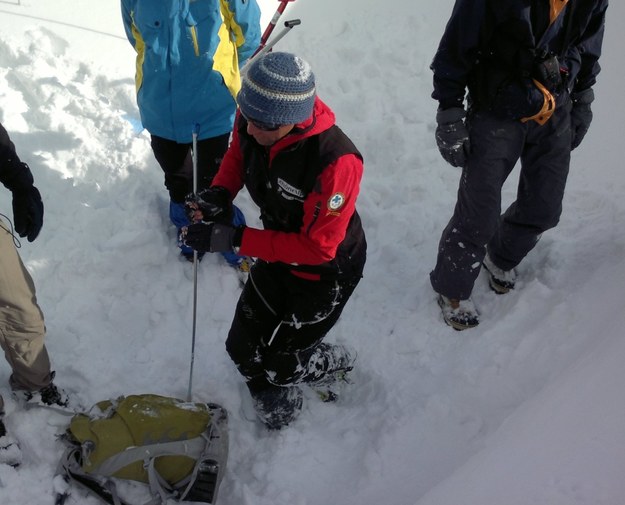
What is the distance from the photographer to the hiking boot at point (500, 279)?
4.11 m

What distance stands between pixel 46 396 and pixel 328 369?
1.67 metres

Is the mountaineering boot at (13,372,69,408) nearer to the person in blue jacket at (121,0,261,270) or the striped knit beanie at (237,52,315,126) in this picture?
the person in blue jacket at (121,0,261,270)

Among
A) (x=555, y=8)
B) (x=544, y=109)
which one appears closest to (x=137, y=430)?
(x=544, y=109)

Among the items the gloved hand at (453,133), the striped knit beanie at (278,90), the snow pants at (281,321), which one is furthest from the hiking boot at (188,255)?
the striped knit beanie at (278,90)

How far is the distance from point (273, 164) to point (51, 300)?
2.22m

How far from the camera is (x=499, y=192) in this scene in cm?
361

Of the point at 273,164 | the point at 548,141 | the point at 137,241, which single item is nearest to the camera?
the point at 273,164

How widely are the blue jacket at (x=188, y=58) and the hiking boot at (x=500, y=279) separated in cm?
213

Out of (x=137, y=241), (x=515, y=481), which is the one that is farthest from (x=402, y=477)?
(x=137, y=241)

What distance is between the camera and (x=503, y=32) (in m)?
3.17

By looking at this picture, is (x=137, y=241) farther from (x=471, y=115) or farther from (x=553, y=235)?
(x=553, y=235)

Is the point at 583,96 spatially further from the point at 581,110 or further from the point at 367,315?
the point at 367,315

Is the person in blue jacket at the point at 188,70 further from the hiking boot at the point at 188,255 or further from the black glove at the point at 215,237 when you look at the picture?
the black glove at the point at 215,237

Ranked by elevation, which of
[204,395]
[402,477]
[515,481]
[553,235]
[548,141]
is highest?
[548,141]
